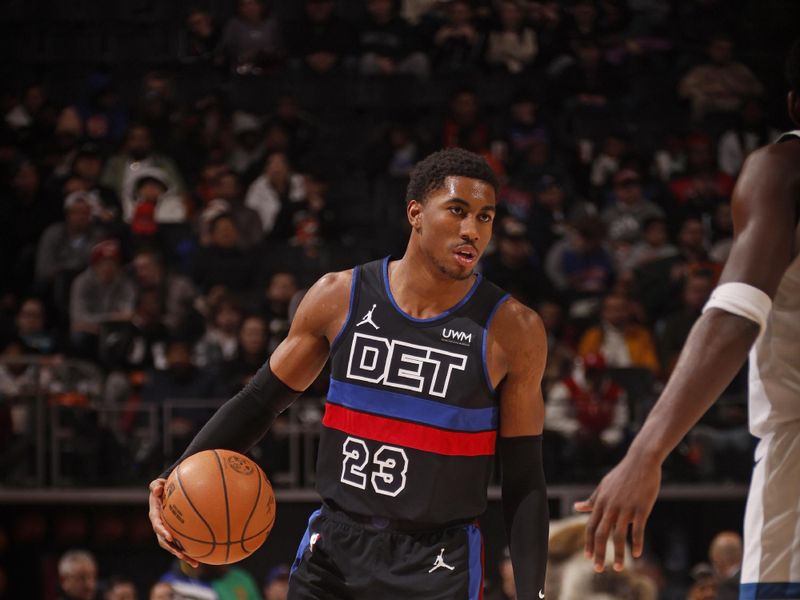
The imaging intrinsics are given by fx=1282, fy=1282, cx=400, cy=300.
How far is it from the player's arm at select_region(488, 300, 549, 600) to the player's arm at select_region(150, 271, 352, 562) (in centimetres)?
51

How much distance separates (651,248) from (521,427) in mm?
6484

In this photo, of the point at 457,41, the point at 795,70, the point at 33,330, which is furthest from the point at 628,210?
the point at 795,70

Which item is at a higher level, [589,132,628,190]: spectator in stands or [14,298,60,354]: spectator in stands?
[589,132,628,190]: spectator in stands

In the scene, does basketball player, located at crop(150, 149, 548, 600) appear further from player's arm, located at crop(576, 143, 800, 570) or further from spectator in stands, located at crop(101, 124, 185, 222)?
spectator in stands, located at crop(101, 124, 185, 222)

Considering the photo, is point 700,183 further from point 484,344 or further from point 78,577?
point 484,344

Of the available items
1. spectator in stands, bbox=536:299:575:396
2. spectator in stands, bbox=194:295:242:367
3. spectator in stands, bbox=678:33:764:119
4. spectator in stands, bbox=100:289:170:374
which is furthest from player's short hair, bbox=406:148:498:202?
spectator in stands, bbox=678:33:764:119

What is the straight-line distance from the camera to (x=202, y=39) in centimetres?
1214

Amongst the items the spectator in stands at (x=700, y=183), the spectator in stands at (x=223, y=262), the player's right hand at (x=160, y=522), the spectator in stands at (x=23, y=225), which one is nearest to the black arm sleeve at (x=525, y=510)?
the player's right hand at (x=160, y=522)

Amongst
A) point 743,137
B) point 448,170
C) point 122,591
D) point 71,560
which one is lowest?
point 122,591

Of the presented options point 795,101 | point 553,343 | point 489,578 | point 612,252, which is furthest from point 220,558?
point 612,252

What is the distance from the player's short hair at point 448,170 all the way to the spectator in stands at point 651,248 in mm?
6110

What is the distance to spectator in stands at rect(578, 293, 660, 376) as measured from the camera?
889cm

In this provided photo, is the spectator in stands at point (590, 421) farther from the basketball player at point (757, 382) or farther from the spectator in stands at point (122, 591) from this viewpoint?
the basketball player at point (757, 382)

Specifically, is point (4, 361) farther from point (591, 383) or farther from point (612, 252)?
point (612, 252)
